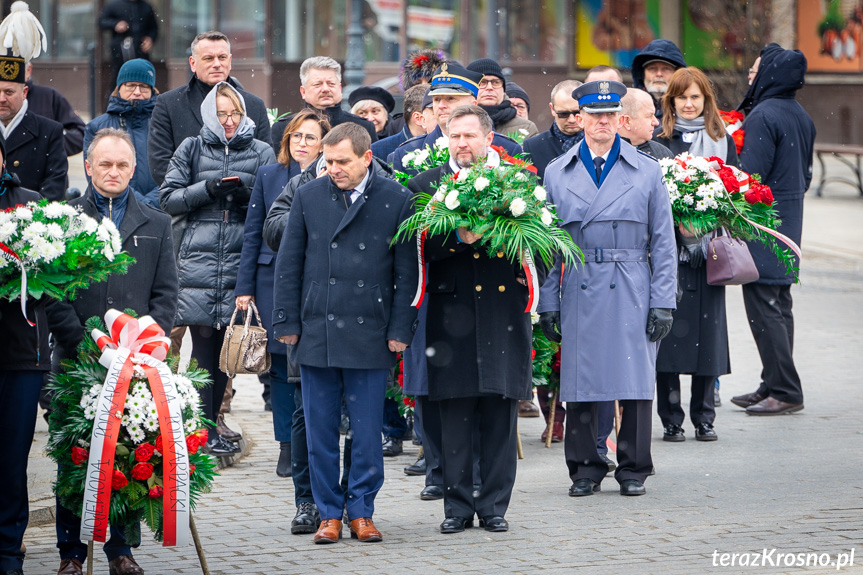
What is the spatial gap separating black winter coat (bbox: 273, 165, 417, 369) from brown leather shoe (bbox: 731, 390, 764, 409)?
459 centimetres

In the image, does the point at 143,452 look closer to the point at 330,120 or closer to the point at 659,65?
the point at 330,120

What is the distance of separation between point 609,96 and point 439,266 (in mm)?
1478

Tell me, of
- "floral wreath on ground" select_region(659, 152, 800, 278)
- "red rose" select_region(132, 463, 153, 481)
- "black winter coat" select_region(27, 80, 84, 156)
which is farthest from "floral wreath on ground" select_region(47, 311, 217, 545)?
"black winter coat" select_region(27, 80, 84, 156)

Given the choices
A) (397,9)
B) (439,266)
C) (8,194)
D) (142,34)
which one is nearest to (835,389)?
(439,266)

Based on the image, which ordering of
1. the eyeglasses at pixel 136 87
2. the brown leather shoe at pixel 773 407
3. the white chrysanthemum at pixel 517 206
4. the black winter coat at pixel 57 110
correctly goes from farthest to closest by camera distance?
1. the black winter coat at pixel 57 110
2. the brown leather shoe at pixel 773 407
3. the eyeglasses at pixel 136 87
4. the white chrysanthemum at pixel 517 206

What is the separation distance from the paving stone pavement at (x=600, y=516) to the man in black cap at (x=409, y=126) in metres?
2.14

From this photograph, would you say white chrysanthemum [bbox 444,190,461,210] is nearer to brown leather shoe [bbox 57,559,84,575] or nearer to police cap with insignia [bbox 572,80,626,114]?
police cap with insignia [bbox 572,80,626,114]

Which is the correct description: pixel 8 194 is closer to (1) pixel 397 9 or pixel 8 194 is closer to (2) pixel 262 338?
(2) pixel 262 338

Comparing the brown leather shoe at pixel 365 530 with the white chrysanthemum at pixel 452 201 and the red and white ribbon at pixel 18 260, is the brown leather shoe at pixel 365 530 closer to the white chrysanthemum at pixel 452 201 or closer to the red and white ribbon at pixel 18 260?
the white chrysanthemum at pixel 452 201

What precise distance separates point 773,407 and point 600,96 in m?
3.74

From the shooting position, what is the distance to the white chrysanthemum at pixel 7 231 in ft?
18.0

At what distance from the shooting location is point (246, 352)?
768 centimetres

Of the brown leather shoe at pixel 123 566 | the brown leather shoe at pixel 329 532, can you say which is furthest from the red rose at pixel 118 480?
the brown leather shoe at pixel 329 532

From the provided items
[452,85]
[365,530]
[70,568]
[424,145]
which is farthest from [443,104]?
[70,568]
